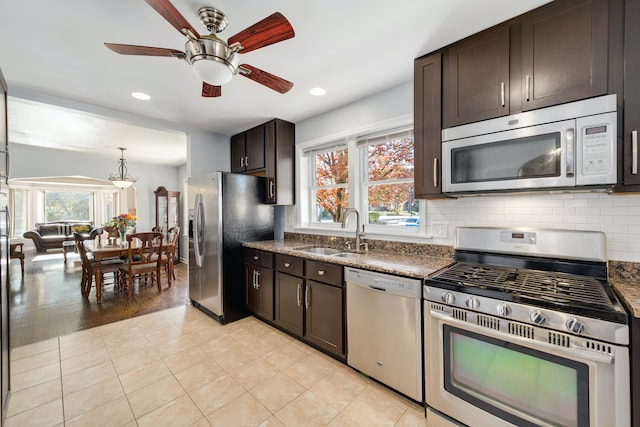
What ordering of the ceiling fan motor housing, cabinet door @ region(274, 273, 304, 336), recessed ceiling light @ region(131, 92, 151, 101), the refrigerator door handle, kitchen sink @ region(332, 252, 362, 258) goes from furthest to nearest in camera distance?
the refrigerator door handle, recessed ceiling light @ region(131, 92, 151, 101), cabinet door @ region(274, 273, 304, 336), kitchen sink @ region(332, 252, 362, 258), the ceiling fan motor housing

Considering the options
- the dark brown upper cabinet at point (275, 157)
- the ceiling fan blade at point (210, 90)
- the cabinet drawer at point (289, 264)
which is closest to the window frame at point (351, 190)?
the dark brown upper cabinet at point (275, 157)

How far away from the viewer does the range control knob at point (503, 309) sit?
1.29 meters

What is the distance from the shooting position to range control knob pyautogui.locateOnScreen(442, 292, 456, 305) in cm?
147

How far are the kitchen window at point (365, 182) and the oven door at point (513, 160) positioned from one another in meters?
0.69

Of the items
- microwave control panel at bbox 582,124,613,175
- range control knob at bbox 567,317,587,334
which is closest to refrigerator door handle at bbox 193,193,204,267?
range control knob at bbox 567,317,587,334

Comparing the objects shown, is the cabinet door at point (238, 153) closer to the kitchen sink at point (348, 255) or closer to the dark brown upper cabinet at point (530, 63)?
the kitchen sink at point (348, 255)

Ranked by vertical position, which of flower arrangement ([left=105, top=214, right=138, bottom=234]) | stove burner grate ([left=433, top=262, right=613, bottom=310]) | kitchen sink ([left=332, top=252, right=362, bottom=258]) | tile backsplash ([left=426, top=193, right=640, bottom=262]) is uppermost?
tile backsplash ([left=426, top=193, right=640, bottom=262])

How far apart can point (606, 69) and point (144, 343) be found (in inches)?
157

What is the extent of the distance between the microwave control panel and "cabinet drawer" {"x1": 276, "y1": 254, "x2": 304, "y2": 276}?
6.76 feet

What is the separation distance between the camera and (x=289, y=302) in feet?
8.65

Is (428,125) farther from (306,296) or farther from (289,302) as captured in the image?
(289,302)

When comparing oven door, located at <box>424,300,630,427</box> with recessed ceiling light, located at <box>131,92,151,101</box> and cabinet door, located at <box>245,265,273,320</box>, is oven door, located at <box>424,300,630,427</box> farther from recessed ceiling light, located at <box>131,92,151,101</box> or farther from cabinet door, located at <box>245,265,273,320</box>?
recessed ceiling light, located at <box>131,92,151,101</box>

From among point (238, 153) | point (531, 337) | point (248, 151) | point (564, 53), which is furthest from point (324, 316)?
point (238, 153)

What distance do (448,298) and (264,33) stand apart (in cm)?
176
